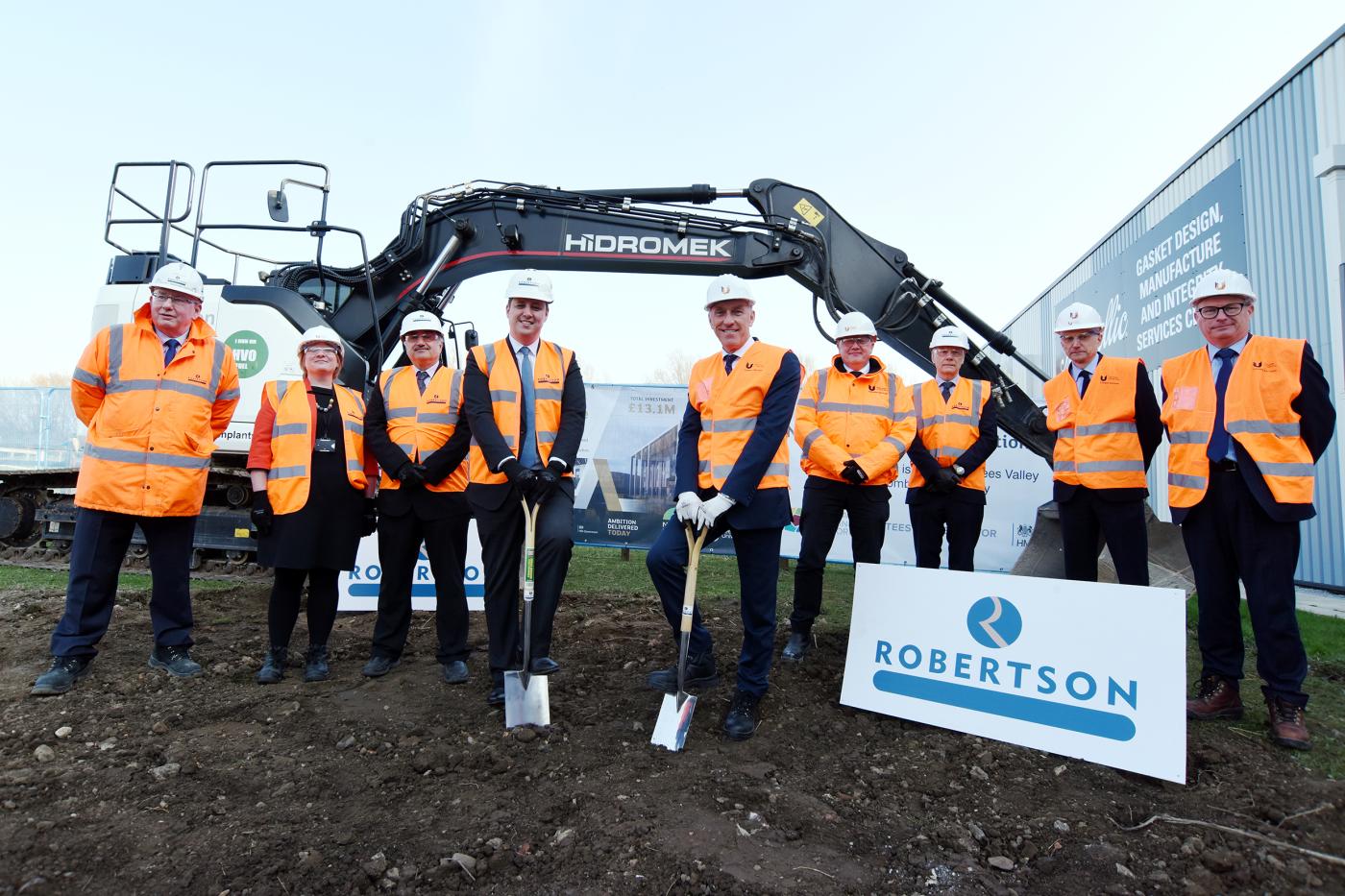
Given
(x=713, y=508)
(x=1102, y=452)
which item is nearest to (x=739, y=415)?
(x=713, y=508)

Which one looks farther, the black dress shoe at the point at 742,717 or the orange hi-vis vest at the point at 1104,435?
the orange hi-vis vest at the point at 1104,435

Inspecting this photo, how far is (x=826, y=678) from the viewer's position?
13.2 feet

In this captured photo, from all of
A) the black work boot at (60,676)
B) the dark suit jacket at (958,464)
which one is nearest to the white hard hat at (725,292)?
the dark suit jacket at (958,464)

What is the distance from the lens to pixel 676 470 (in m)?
A: 4.09

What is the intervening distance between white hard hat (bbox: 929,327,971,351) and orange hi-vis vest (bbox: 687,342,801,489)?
2.24 metres

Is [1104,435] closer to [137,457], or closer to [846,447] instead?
[846,447]

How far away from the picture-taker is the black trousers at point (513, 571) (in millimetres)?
3574

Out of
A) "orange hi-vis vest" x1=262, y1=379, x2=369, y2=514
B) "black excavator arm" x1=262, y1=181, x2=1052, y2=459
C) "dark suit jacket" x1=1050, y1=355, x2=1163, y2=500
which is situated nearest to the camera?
"orange hi-vis vest" x1=262, y1=379, x2=369, y2=514

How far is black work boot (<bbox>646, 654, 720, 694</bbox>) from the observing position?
3.73 metres

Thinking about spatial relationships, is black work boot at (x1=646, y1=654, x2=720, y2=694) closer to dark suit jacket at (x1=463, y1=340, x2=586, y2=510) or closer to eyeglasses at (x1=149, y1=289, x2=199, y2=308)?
dark suit jacket at (x1=463, y1=340, x2=586, y2=510)

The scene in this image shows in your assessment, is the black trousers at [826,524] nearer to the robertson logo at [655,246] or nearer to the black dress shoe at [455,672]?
the black dress shoe at [455,672]

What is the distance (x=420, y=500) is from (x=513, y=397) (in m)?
0.92

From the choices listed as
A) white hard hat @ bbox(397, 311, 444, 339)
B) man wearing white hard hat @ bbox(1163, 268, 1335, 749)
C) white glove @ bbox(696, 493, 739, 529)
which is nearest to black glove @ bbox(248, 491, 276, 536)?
white hard hat @ bbox(397, 311, 444, 339)

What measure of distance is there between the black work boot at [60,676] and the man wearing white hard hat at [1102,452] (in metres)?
5.11
